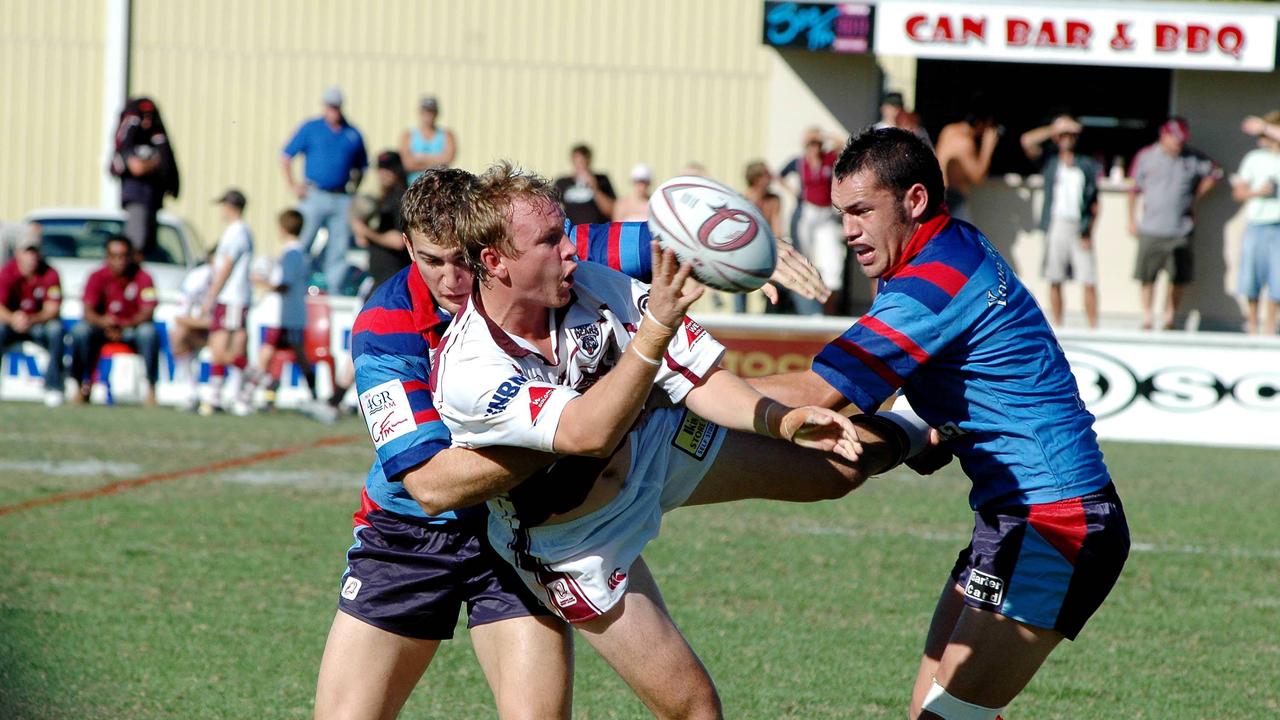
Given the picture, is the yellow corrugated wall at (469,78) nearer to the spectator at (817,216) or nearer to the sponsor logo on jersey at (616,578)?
the spectator at (817,216)

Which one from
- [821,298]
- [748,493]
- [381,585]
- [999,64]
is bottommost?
[381,585]

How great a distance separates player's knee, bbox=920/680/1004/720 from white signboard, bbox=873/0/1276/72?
1286 cm

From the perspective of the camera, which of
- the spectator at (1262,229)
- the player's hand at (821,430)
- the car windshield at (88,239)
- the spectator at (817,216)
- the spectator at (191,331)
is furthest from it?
the car windshield at (88,239)

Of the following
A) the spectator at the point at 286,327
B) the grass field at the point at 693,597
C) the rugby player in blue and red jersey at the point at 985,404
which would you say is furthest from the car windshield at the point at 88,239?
the rugby player in blue and red jersey at the point at 985,404

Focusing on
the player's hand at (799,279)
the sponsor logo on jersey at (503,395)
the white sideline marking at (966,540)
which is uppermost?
the player's hand at (799,279)

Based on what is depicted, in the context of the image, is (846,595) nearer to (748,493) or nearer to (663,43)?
(748,493)

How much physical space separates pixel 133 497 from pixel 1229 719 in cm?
610

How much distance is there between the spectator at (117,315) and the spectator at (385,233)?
192cm

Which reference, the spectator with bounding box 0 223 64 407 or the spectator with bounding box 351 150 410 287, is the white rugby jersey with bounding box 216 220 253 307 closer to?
the spectator with bounding box 351 150 410 287

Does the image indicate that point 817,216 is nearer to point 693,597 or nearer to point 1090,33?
point 1090,33

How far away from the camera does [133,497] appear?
28.5 feet

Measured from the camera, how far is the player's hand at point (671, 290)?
303 cm

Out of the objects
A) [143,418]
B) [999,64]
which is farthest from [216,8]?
[999,64]

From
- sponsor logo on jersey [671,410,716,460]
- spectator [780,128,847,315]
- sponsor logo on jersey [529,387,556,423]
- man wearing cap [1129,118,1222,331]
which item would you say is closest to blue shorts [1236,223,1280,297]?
man wearing cap [1129,118,1222,331]
